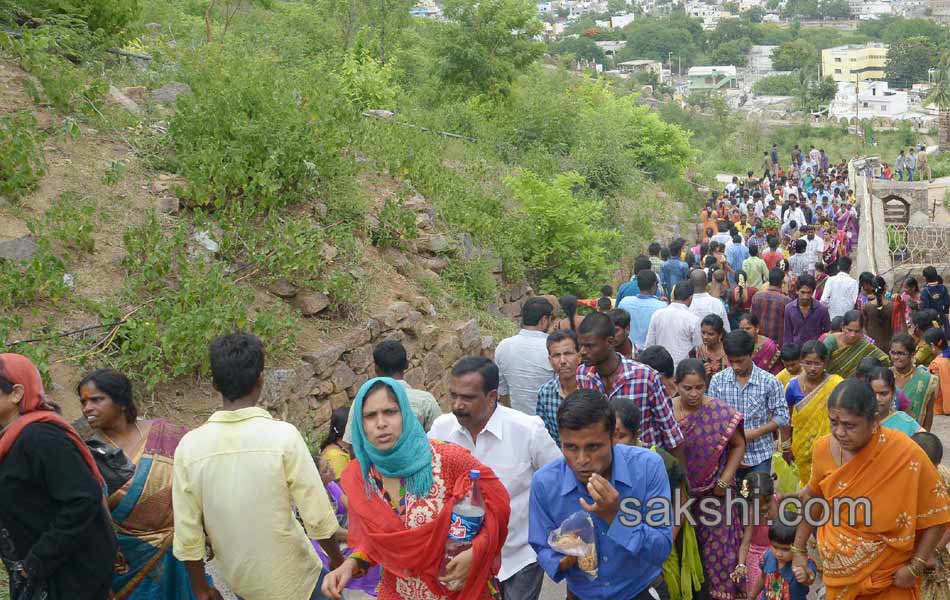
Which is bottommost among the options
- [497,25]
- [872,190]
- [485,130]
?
[872,190]

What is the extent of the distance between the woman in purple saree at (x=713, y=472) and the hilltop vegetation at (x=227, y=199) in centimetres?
358

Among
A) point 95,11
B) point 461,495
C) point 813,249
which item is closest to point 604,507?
point 461,495

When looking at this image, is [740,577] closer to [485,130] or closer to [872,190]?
[485,130]

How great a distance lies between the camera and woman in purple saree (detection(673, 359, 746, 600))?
18.6 ft

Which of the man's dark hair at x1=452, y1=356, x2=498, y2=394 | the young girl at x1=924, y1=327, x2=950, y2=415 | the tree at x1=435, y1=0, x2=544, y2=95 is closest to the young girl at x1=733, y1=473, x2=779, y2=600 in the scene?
the man's dark hair at x1=452, y1=356, x2=498, y2=394

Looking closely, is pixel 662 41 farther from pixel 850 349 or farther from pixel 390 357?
pixel 390 357

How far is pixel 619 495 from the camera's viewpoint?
4008mm

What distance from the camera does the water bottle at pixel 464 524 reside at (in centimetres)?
406

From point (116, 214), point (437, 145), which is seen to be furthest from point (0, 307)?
point (437, 145)

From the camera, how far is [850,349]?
8.00 metres

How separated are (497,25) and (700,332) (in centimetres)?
1269

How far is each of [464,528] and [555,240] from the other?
10376mm

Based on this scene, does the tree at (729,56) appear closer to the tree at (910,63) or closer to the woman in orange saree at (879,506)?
the tree at (910,63)

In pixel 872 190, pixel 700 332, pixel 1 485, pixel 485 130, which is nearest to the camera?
pixel 1 485
